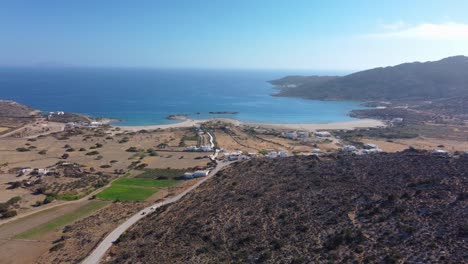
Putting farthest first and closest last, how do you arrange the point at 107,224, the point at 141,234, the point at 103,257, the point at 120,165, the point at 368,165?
the point at 120,165, the point at 368,165, the point at 107,224, the point at 141,234, the point at 103,257

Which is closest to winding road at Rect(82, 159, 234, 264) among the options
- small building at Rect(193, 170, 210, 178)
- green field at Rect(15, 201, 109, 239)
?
small building at Rect(193, 170, 210, 178)

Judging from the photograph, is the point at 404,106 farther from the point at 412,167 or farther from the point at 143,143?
the point at 412,167

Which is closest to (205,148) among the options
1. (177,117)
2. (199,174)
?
(199,174)

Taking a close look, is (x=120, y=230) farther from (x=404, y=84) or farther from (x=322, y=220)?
(x=404, y=84)

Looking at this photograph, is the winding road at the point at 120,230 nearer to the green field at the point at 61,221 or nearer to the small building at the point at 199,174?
A: the small building at the point at 199,174

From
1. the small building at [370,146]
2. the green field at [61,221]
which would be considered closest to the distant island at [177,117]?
the small building at [370,146]

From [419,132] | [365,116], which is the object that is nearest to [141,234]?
[419,132]

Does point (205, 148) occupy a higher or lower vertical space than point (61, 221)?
higher
